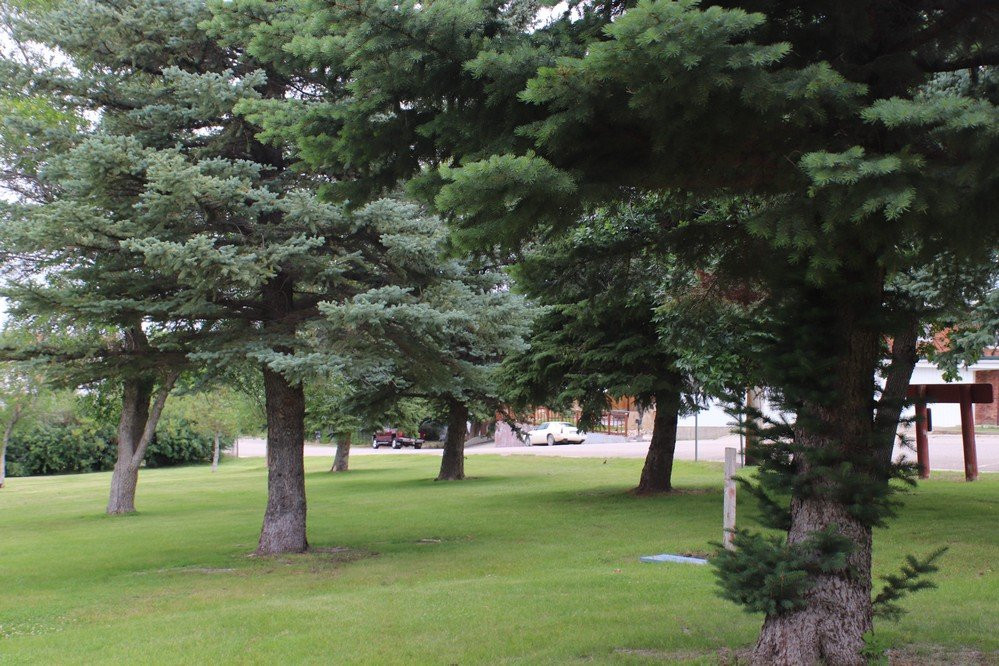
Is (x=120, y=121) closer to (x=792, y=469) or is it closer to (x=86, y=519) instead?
(x=792, y=469)

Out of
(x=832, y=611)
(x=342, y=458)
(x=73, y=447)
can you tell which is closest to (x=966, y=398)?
(x=832, y=611)

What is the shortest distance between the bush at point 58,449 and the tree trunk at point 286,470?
1301 inches

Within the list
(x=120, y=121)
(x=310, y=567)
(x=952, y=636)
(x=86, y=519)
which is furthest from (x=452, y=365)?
(x=86, y=519)

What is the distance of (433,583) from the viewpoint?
33.5 ft

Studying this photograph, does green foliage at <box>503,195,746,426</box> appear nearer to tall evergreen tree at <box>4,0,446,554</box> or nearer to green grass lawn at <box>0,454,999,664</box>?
green grass lawn at <box>0,454,999,664</box>

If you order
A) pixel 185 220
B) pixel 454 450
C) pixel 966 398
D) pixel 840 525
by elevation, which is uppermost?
pixel 185 220

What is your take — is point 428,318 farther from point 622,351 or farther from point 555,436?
point 555,436

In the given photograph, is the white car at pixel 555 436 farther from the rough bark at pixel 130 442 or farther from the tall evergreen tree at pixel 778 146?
the tall evergreen tree at pixel 778 146

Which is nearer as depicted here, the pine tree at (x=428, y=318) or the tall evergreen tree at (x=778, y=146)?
the tall evergreen tree at (x=778, y=146)

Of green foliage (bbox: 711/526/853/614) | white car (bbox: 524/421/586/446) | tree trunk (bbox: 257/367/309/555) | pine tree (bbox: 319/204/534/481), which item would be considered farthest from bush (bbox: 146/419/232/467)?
green foliage (bbox: 711/526/853/614)

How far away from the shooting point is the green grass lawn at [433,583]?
6820 millimetres

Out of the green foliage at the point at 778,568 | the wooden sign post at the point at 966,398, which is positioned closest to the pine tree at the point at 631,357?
the green foliage at the point at 778,568

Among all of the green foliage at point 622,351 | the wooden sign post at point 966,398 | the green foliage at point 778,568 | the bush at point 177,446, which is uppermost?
the green foliage at point 622,351

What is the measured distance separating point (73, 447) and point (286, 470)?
3755cm
